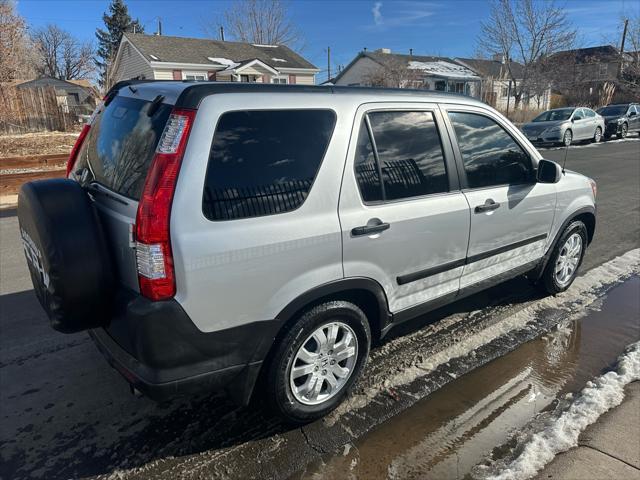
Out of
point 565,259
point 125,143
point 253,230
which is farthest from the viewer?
point 565,259

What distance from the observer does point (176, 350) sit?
2.17 m

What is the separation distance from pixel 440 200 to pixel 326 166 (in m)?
0.97

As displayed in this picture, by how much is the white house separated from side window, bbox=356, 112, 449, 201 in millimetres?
29286

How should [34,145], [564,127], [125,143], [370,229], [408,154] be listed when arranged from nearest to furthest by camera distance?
[125,143] → [370,229] → [408,154] → [34,145] → [564,127]

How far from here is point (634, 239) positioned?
21.2 ft

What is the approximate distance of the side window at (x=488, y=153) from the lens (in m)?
3.37

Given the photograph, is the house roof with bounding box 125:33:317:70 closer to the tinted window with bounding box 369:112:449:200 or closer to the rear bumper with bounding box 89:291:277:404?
the tinted window with bounding box 369:112:449:200

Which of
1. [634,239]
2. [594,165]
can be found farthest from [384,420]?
[594,165]

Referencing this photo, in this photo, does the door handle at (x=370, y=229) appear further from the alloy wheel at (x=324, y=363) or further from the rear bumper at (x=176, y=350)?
the rear bumper at (x=176, y=350)

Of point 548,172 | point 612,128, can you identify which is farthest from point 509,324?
point 612,128

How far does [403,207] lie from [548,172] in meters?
1.60

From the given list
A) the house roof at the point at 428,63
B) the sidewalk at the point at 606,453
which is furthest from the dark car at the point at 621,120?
the sidewalk at the point at 606,453

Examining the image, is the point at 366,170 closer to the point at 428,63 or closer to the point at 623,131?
the point at 623,131

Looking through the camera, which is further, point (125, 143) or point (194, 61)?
point (194, 61)
